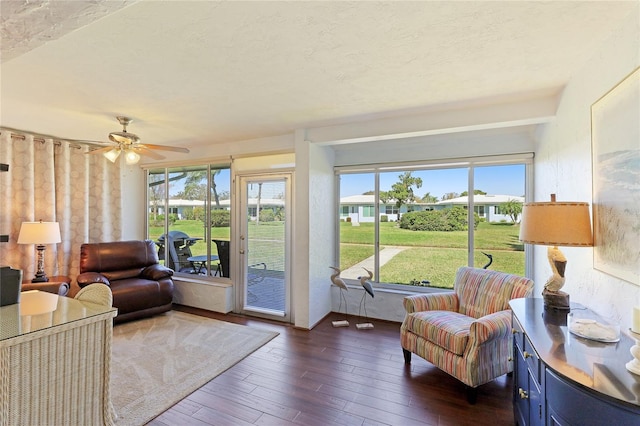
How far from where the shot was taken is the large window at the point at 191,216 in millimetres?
4590

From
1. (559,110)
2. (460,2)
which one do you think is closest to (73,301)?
(460,2)

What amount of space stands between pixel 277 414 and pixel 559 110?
11.0 feet

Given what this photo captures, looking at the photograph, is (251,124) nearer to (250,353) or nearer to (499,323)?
(250,353)

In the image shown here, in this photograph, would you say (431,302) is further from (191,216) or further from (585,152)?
(191,216)

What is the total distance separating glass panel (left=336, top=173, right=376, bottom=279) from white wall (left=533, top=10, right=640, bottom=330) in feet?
6.84

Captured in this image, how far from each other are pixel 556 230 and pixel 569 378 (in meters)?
1.02

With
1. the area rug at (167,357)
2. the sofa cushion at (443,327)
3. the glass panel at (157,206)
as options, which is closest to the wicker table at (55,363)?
the area rug at (167,357)

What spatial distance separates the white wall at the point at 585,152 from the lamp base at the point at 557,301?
6.3 inches

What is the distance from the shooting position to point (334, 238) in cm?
445

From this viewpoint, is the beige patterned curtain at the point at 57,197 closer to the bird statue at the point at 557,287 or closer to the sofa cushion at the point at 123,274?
the sofa cushion at the point at 123,274

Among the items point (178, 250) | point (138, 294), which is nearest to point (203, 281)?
point (178, 250)

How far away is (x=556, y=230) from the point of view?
1.82m

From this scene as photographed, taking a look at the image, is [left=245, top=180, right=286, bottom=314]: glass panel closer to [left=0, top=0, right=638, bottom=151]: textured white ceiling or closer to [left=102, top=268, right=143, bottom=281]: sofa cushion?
[left=0, top=0, right=638, bottom=151]: textured white ceiling

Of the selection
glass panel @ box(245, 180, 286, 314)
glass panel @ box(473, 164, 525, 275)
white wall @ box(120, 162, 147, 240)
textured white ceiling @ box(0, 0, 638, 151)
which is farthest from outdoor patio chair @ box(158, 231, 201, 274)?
glass panel @ box(473, 164, 525, 275)
